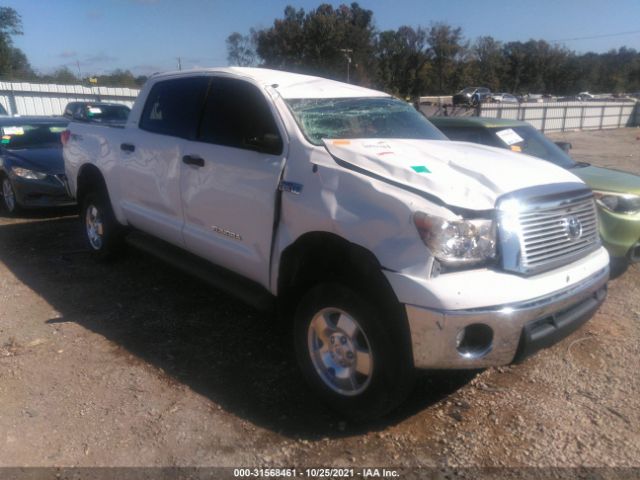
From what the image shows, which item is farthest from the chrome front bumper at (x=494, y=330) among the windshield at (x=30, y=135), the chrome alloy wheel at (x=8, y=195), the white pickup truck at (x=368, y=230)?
the windshield at (x=30, y=135)

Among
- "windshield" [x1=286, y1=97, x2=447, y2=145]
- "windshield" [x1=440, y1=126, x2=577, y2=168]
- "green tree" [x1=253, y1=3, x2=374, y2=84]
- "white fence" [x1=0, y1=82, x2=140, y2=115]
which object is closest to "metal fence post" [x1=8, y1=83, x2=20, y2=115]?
"white fence" [x1=0, y1=82, x2=140, y2=115]

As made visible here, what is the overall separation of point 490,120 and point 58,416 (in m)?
5.70

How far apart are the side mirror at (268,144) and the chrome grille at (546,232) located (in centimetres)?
145

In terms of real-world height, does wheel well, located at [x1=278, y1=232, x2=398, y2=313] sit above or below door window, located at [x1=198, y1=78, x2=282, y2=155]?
below

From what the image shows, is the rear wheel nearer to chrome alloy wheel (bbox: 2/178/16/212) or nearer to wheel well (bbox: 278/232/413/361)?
chrome alloy wheel (bbox: 2/178/16/212)

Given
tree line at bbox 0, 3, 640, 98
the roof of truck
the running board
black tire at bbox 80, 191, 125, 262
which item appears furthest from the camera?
tree line at bbox 0, 3, 640, 98

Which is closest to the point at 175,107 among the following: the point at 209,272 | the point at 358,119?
the point at 209,272

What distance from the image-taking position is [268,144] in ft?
11.3

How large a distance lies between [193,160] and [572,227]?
A: 8.76 ft

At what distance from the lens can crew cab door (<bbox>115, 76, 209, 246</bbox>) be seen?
14.2 feet

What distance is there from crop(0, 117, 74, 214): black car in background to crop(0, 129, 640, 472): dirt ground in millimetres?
3647

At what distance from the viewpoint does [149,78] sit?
5.08m

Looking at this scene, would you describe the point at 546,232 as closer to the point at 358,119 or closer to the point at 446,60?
the point at 358,119

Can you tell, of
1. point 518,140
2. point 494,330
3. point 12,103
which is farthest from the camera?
point 12,103
